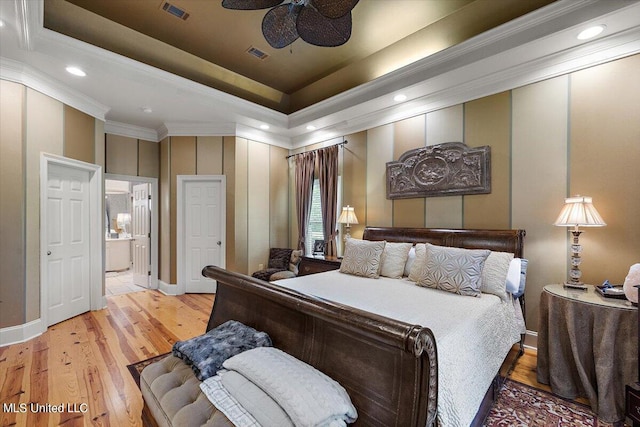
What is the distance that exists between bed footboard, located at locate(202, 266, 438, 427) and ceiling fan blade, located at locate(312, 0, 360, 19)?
1.96 metres

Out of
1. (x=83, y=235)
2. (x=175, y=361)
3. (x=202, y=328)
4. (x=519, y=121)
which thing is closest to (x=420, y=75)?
(x=519, y=121)

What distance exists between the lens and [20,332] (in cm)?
311

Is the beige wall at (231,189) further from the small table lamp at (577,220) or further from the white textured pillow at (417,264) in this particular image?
the small table lamp at (577,220)

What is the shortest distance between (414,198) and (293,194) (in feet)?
8.20

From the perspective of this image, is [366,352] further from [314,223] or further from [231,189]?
[231,189]

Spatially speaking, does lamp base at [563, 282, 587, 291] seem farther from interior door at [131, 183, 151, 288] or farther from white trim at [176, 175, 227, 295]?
interior door at [131, 183, 151, 288]

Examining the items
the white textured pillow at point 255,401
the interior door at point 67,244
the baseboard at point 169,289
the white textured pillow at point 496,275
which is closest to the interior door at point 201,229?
the baseboard at point 169,289

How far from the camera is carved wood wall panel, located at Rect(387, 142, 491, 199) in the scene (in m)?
3.20

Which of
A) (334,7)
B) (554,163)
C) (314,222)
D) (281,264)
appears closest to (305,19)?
(334,7)

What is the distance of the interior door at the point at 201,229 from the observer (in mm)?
4992

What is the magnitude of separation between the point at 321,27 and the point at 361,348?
7.44ft

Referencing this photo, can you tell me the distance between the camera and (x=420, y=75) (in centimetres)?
325

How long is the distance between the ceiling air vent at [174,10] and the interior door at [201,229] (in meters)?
2.48

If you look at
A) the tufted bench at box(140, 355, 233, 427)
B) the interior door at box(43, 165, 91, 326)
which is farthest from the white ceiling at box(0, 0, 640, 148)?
the tufted bench at box(140, 355, 233, 427)
